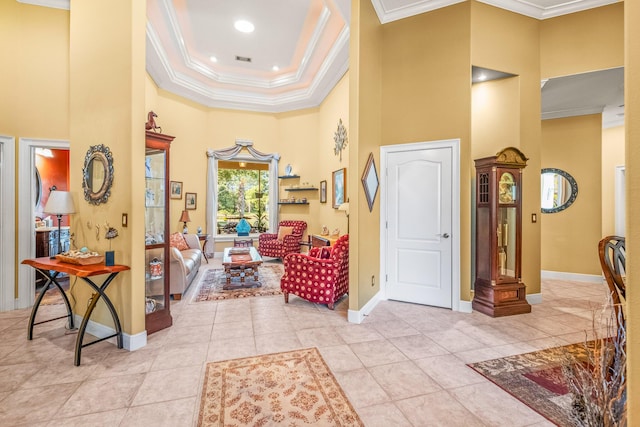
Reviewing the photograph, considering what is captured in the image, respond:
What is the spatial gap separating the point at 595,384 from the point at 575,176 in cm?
608

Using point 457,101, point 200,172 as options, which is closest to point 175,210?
point 200,172

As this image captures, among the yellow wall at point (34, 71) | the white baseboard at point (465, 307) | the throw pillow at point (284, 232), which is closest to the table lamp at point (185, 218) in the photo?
the throw pillow at point (284, 232)

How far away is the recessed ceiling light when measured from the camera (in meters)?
5.02

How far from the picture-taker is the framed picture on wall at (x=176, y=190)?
6832 mm

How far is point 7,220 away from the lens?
3.77 meters

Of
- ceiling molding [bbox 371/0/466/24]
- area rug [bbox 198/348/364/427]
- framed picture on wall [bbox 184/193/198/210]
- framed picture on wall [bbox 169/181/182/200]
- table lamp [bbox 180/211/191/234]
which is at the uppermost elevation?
ceiling molding [bbox 371/0/466/24]

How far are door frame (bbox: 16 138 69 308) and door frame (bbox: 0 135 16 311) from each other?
0.21 feet

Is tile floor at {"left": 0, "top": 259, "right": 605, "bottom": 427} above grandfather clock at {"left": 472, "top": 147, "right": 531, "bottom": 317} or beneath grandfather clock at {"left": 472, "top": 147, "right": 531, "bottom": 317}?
beneath

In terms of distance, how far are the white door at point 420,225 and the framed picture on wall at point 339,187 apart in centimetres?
166

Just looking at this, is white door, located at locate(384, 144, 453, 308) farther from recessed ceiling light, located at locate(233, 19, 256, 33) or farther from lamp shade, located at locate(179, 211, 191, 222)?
lamp shade, located at locate(179, 211, 191, 222)

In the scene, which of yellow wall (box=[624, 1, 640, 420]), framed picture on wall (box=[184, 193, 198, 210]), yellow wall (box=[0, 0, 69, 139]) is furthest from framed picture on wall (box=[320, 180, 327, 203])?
yellow wall (box=[624, 1, 640, 420])

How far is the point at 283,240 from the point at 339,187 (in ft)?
6.62

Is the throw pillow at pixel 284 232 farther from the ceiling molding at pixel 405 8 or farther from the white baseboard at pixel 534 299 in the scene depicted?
the white baseboard at pixel 534 299

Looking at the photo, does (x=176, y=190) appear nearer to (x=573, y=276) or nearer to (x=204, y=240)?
(x=204, y=240)
